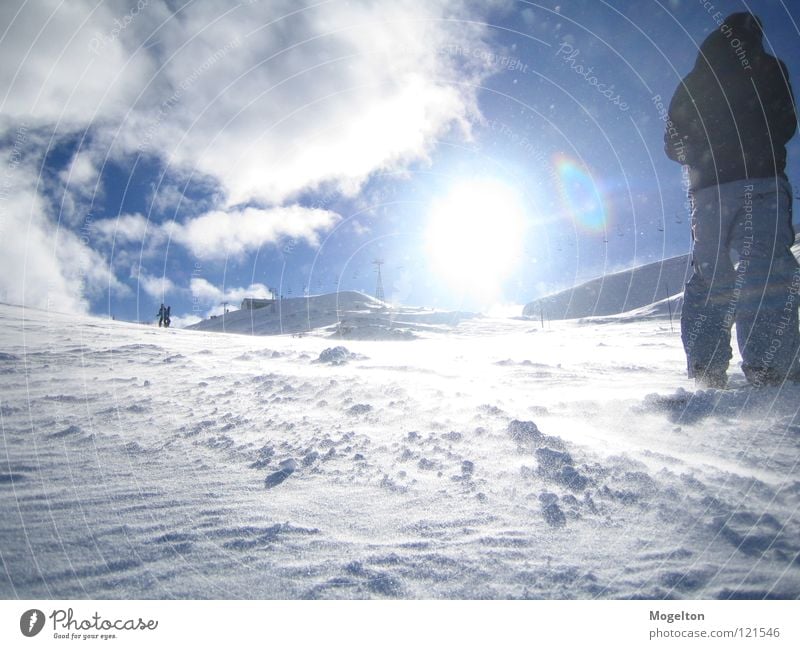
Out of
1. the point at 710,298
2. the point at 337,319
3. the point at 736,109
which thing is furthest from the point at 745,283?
the point at 337,319

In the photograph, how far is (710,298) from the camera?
489 cm

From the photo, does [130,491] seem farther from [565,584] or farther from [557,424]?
[557,424]

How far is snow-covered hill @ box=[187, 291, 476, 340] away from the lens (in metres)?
40.5

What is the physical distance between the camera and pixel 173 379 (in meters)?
5.70

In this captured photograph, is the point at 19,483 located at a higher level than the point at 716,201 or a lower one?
lower

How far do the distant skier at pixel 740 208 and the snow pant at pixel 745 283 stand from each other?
0.4 inches

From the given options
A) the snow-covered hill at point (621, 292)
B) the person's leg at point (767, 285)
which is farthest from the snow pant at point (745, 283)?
the snow-covered hill at point (621, 292)

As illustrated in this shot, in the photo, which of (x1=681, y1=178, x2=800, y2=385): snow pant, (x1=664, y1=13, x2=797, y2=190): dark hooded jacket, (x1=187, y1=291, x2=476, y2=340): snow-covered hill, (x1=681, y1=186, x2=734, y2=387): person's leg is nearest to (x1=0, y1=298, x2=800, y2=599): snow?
(x1=681, y1=186, x2=734, y2=387): person's leg

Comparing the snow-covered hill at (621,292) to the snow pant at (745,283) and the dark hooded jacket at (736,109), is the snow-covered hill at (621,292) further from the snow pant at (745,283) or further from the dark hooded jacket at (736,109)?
the snow pant at (745,283)

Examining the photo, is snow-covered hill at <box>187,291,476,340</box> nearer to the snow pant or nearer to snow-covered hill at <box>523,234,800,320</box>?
the snow pant

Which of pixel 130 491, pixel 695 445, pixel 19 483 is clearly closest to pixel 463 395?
pixel 695 445

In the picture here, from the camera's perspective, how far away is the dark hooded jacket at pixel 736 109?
15.9 feet

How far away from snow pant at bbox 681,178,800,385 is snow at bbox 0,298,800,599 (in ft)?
1.76
